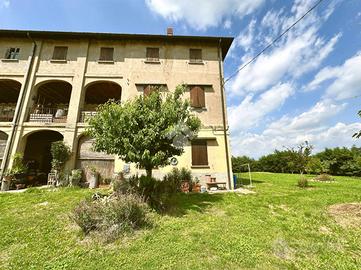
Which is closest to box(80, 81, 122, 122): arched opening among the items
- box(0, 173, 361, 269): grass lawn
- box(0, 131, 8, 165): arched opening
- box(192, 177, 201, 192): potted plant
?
box(0, 131, 8, 165): arched opening

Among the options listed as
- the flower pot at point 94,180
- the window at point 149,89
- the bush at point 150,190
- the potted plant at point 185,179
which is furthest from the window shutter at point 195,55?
the flower pot at point 94,180

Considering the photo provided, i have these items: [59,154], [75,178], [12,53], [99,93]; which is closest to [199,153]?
[75,178]

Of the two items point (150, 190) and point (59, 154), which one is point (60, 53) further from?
point (150, 190)

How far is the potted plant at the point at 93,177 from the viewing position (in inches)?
486

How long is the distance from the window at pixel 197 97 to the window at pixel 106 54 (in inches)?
256

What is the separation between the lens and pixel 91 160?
1333cm

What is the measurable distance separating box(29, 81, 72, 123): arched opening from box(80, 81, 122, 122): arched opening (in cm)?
146

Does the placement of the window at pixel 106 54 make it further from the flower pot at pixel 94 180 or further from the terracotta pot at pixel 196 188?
the terracotta pot at pixel 196 188

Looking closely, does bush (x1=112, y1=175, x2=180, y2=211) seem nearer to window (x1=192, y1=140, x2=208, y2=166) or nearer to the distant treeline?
window (x1=192, y1=140, x2=208, y2=166)

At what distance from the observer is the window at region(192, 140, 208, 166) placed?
13.0 m

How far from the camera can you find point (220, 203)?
9.11 m

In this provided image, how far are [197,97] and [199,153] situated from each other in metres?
3.84

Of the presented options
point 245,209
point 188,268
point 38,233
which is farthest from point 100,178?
point 188,268

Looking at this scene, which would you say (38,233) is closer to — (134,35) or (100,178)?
(100,178)
